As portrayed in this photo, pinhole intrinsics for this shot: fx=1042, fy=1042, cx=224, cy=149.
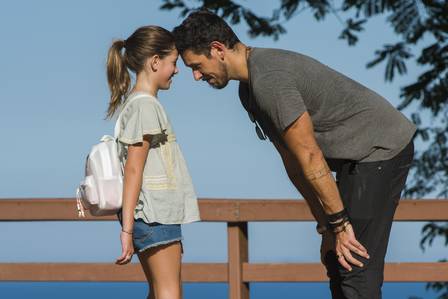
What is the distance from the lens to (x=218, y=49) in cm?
397

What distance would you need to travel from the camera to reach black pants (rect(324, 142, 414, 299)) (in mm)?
4133

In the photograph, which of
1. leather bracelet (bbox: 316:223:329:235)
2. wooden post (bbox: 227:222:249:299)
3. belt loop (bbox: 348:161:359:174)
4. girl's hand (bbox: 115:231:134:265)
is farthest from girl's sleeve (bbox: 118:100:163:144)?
wooden post (bbox: 227:222:249:299)

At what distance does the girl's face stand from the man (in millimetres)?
238

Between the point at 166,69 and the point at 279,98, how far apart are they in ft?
2.34

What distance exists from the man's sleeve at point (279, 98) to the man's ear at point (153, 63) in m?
0.61

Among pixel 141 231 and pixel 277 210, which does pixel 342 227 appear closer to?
pixel 141 231

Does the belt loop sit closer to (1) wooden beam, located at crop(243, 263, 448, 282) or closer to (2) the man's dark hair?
(2) the man's dark hair

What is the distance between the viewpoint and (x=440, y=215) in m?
5.89

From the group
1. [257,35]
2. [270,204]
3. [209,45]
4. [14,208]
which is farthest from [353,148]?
[257,35]

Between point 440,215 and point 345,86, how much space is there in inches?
80.8

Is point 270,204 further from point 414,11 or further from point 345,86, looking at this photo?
point 414,11

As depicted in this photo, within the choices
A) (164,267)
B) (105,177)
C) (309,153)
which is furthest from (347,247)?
(105,177)

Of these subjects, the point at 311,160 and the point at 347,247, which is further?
the point at 347,247

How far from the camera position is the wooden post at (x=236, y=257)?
19.6 feet
